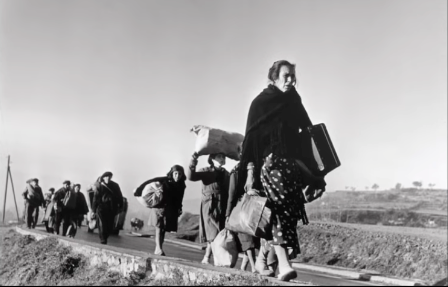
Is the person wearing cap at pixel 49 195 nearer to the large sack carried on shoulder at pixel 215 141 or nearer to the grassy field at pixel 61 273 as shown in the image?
the grassy field at pixel 61 273

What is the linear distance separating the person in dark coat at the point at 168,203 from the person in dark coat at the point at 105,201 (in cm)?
196

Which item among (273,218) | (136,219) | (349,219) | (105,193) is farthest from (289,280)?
(349,219)

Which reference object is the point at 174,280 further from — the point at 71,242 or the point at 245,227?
the point at 71,242

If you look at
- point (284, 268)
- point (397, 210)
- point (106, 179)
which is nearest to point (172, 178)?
point (106, 179)

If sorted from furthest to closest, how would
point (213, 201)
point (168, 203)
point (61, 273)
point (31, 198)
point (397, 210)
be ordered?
point (397, 210)
point (31, 198)
point (168, 203)
point (213, 201)
point (61, 273)

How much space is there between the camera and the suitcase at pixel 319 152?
4.81 metres

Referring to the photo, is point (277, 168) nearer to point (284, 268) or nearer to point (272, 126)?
point (272, 126)

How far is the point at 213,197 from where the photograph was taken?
6457 millimetres

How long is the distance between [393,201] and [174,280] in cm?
2103

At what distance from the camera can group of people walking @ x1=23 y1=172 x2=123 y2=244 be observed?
9.07 metres

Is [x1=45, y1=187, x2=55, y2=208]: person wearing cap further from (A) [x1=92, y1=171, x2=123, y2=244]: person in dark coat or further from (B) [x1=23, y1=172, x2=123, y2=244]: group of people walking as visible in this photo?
(A) [x1=92, y1=171, x2=123, y2=244]: person in dark coat

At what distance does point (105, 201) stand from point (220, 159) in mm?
3469

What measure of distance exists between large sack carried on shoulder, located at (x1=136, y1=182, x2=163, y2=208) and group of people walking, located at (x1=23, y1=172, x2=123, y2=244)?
199 cm

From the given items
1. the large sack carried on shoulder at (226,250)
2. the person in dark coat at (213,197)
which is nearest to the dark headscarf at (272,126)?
the large sack carried on shoulder at (226,250)
